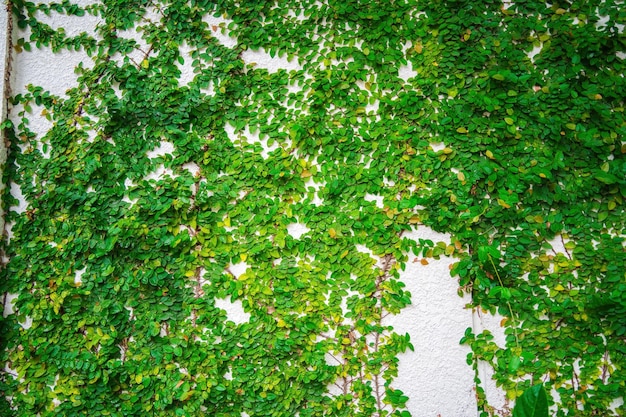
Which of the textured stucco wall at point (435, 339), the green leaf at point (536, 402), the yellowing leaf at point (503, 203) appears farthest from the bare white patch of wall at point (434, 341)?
the green leaf at point (536, 402)

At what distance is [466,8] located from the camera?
2.47 metres

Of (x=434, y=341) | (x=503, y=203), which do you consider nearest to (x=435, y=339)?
(x=434, y=341)

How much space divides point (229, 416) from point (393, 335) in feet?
3.28

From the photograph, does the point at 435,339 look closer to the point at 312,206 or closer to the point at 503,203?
the point at 503,203

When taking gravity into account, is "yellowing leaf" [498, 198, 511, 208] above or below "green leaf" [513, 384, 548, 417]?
above

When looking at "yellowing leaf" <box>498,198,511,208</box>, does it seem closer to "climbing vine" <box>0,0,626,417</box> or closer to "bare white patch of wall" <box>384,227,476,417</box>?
"climbing vine" <box>0,0,626,417</box>

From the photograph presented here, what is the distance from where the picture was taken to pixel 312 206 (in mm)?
2449

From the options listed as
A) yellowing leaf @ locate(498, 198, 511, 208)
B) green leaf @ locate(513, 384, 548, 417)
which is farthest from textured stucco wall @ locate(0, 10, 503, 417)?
green leaf @ locate(513, 384, 548, 417)

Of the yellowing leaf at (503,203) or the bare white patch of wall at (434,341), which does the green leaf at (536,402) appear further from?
the yellowing leaf at (503,203)

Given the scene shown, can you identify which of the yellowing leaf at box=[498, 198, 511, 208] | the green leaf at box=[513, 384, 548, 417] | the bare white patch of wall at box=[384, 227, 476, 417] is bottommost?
the green leaf at box=[513, 384, 548, 417]

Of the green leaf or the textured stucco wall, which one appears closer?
the green leaf

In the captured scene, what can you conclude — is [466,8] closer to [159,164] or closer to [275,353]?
[159,164]

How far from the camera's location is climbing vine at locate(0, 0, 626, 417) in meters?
2.34

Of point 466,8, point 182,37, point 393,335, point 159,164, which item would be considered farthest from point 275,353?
point 466,8
